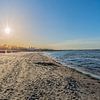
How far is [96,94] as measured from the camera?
12.6m

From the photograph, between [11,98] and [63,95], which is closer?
[11,98]

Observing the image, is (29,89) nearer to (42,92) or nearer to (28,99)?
(42,92)

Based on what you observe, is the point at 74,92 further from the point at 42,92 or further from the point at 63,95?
the point at 42,92

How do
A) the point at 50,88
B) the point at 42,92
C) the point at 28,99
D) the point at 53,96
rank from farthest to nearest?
the point at 50,88 < the point at 42,92 < the point at 53,96 < the point at 28,99

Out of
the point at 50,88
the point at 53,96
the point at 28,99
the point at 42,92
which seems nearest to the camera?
the point at 28,99

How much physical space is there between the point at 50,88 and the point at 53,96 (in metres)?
2.12

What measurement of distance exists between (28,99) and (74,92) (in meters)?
3.41

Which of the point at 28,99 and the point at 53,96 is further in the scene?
the point at 53,96

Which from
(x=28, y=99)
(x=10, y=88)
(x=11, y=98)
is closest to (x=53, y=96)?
(x=28, y=99)

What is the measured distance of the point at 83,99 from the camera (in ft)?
36.5

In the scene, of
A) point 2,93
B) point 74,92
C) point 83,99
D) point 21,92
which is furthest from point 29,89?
point 83,99

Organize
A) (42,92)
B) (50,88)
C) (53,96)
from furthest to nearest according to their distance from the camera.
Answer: (50,88) < (42,92) < (53,96)

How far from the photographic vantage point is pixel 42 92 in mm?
12281

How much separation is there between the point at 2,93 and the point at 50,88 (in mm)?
3391
